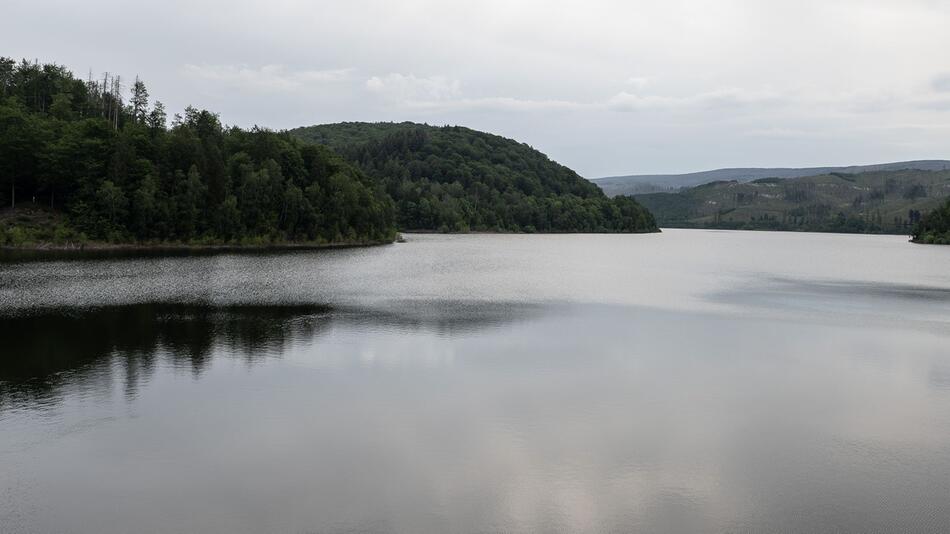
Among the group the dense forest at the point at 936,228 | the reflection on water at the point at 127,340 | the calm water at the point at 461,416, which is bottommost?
the calm water at the point at 461,416

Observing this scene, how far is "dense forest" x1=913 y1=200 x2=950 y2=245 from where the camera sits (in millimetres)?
159000

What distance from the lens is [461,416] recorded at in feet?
66.1

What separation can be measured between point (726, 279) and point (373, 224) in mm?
74327

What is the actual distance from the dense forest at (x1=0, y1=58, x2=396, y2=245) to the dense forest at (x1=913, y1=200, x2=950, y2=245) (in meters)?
139

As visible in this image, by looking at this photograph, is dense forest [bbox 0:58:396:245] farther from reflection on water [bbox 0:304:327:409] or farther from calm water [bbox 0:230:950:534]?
reflection on water [bbox 0:304:327:409]

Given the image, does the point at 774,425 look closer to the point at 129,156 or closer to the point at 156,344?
the point at 156,344

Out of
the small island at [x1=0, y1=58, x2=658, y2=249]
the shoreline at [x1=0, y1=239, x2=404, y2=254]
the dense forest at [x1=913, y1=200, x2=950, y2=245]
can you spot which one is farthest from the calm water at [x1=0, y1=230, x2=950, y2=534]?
the dense forest at [x1=913, y1=200, x2=950, y2=245]

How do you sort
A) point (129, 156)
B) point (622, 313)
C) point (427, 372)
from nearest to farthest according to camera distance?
1. point (427, 372)
2. point (622, 313)
3. point (129, 156)

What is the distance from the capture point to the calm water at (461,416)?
13.7 meters

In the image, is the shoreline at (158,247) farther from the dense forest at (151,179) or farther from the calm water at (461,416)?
the calm water at (461,416)

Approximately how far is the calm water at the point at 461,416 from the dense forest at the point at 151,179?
5504 centimetres

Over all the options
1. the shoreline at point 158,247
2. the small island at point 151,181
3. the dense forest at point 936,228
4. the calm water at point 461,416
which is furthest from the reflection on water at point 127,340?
the dense forest at point 936,228

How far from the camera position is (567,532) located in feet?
41.5

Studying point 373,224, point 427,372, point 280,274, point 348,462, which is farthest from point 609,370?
point 373,224
